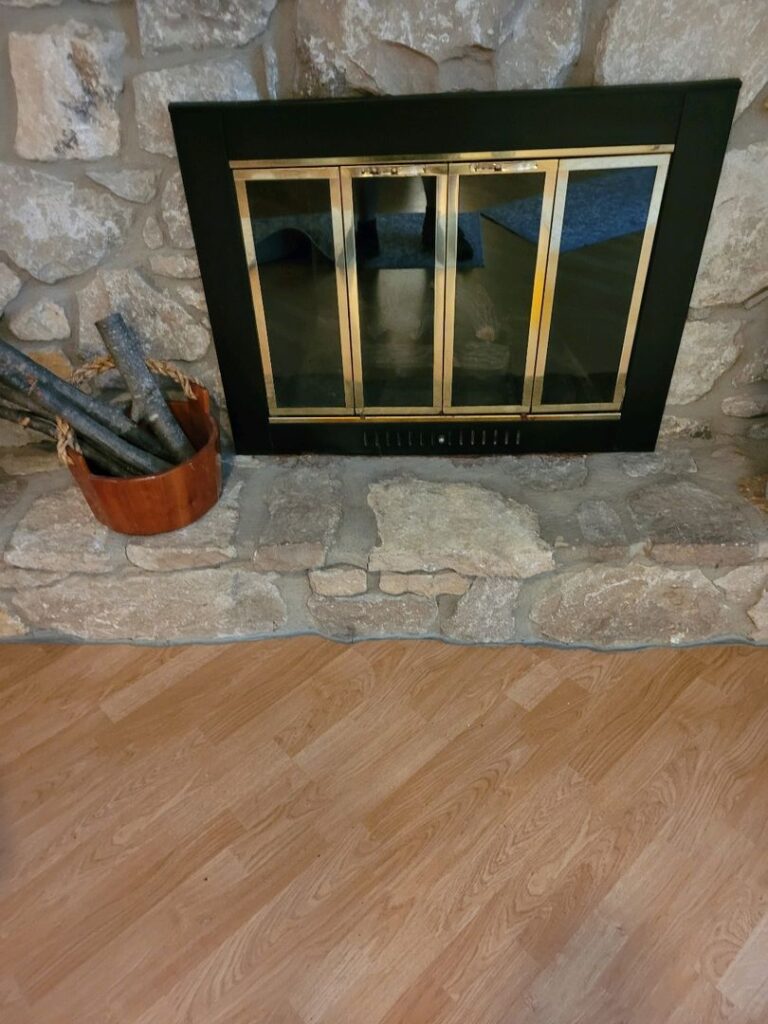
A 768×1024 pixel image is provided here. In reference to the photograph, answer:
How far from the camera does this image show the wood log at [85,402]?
4.20ft

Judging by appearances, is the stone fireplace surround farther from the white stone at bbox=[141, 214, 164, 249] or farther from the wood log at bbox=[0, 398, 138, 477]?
the wood log at bbox=[0, 398, 138, 477]

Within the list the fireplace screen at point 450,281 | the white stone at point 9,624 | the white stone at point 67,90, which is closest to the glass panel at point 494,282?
the fireplace screen at point 450,281

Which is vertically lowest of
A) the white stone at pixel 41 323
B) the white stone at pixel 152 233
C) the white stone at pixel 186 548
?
the white stone at pixel 186 548

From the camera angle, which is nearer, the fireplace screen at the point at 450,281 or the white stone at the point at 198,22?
the white stone at the point at 198,22

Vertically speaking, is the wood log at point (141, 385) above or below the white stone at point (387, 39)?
below

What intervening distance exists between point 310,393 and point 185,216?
43 cm

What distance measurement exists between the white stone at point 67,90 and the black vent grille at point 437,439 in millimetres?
754

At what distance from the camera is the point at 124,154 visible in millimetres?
1281

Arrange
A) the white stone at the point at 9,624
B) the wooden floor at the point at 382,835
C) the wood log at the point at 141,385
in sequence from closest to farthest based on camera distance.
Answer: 1. the wooden floor at the point at 382,835
2. the wood log at the point at 141,385
3. the white stone at the point at 9,624

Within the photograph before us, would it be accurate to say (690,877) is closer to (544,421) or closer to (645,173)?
(544,421)

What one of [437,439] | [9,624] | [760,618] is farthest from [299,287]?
[760,618]

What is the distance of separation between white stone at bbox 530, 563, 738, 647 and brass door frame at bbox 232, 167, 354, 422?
607 millimetres

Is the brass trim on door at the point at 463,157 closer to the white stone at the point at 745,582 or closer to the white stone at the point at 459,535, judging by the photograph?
the white stone at the point at 459,535

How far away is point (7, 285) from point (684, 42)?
1329mm
